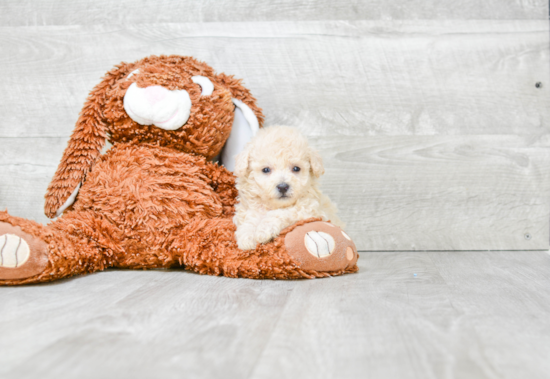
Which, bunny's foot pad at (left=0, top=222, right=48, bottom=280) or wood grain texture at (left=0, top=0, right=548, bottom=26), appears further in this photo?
wood grain texture at (left=0, top=0, right=548, bottom=26)

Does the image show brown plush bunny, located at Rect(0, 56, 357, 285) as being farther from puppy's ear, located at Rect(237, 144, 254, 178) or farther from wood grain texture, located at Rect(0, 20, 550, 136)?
wood grain texture, located at Rect(0, 20, 550, 136)

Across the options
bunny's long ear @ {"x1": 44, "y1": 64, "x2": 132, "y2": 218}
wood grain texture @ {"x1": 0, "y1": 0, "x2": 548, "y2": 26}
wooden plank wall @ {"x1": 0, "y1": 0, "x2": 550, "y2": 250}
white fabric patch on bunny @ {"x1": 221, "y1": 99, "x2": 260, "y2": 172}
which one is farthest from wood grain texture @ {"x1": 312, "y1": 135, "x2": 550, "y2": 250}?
bunny's long ear @ {"x1": 44, "y1": 64, "x2": 132, "y2": 218}

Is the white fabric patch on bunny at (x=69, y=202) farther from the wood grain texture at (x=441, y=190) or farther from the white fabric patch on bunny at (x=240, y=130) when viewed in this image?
the wood grain texture at (x=441, y=190)

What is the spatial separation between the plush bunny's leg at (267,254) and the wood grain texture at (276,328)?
3 cm

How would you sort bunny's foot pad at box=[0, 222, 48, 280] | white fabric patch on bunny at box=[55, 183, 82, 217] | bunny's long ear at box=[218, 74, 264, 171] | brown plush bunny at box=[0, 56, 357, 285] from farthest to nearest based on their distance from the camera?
1. bunny's long ear at box=[218, 74, 264, 171]
2. white fabric patch on bunny at box=[55, 183, 82, 217]
3. brown plush bunny at box=[0, 56, 357, 285]
4. bunny's foot pad at box=[0, 222, 48, 280]

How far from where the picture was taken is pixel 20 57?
→ 1.52m

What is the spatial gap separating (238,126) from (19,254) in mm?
618

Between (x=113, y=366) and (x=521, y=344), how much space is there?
1.74ft

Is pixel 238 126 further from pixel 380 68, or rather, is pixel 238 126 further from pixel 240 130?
pixel 380 68

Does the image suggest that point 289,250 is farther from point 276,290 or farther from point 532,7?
point 532,7

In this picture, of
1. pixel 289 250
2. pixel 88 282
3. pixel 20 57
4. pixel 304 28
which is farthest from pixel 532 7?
pixel 20 57

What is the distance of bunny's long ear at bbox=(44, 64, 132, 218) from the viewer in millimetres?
1174

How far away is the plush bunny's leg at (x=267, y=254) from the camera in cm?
101

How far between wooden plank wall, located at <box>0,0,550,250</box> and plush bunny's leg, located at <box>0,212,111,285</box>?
594 millimetres
